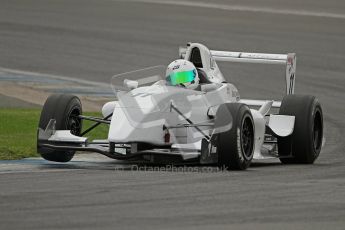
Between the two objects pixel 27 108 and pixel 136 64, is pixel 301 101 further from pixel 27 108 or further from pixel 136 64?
pixel 136 64

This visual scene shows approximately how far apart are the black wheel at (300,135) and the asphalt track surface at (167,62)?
225mm

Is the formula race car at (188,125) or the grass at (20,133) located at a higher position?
the formula race car at (188,125)

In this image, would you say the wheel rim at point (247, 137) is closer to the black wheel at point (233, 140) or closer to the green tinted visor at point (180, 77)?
the black wheel at point (233, 140)

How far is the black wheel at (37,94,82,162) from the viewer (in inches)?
567

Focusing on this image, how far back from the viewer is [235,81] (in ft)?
81.5

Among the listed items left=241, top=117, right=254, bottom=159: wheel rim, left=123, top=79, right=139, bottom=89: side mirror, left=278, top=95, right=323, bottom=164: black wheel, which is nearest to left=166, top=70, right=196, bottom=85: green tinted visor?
left=123, top=79, right=139, bottom=89: side mirror

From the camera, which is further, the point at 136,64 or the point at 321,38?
the point at 321,38

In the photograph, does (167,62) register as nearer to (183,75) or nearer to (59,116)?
(183,75)

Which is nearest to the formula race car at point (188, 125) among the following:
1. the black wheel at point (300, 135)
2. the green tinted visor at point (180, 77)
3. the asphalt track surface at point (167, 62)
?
the black wheel at point (300, 135)

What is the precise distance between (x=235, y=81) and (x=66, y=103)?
1048cm

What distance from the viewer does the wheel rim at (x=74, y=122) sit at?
48.6ft

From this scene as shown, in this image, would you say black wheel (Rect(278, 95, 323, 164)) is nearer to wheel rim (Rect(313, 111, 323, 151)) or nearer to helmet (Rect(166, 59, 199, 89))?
wheel rim (Rect(313, 111, 323, 151))

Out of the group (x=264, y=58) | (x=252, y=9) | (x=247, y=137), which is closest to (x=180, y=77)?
(x=247, y=137)

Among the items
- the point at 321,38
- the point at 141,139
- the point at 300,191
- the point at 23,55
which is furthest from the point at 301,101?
the point at 321,38
